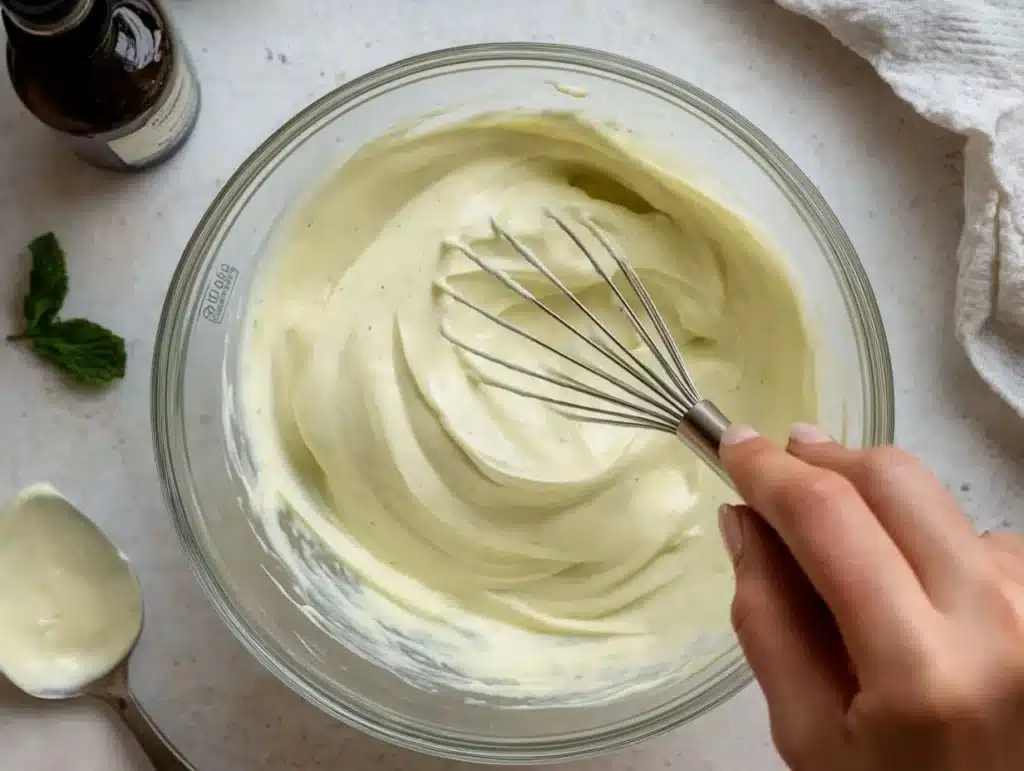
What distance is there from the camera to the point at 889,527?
50cm

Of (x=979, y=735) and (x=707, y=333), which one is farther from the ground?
(x=707, y=333)

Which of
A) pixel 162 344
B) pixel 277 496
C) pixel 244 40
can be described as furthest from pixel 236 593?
pixel 244 40

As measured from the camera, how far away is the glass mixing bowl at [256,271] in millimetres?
784

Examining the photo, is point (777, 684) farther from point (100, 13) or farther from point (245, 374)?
point (100, 13)

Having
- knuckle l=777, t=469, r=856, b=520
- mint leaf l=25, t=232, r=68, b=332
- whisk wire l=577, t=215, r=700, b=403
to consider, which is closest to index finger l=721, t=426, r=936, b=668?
knuckle l=777, t=469, r=856, b=520

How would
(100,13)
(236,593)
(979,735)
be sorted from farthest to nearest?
1. (236,593)
2. (100,13)
3. (979,735)

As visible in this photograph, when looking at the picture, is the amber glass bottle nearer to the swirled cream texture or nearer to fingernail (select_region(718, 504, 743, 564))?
the swirled cream texture

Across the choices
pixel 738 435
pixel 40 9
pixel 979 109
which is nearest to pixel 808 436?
pixel 738 435

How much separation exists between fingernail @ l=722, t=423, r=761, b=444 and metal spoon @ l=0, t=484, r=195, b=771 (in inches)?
22.0

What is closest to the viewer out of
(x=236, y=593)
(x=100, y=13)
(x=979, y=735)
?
(x=979, y=735)

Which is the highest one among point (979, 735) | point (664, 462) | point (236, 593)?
point (664, 462)

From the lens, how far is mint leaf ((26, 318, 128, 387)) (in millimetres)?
864

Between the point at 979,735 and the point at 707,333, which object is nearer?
the point at 979,735

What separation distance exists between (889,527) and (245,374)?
23.0 inches
